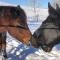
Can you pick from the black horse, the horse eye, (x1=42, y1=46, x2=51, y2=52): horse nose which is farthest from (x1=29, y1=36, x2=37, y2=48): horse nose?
the horse eye

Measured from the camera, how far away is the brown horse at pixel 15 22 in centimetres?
227

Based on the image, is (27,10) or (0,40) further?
(0,40)

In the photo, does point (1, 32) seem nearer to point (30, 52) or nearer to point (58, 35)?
point (30, 52)

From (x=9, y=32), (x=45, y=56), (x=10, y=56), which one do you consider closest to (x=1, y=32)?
(x=9, y=32)

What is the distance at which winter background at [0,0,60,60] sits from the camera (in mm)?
2283

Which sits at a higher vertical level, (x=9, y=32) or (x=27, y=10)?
(x=27, y=10)

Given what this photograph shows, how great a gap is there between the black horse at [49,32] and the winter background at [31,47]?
43mm

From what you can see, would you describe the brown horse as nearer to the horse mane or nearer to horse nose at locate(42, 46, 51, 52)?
the horse mane

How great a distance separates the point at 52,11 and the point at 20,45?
0.49m

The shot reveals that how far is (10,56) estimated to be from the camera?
103 inches

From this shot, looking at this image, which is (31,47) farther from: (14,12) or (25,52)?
(14,12)

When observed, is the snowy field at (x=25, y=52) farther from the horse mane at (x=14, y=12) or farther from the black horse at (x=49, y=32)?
the horse mane at (x=14, y=12)

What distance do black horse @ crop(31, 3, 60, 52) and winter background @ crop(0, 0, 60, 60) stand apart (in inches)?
1.7

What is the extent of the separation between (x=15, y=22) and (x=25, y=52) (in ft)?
1.51
